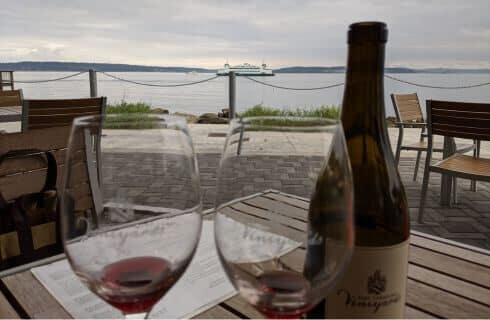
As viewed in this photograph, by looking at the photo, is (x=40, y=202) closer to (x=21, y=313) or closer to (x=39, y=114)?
(x=21, y=313)

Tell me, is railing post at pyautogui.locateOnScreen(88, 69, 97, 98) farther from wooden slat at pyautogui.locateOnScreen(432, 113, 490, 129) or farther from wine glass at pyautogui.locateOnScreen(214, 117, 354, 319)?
wine glass at pyautogui.locateOnScreen(214, 117, 354, 319)

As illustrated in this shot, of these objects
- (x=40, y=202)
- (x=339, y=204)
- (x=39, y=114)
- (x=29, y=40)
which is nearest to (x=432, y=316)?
(x=339, y=204)

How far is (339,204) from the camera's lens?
36cm

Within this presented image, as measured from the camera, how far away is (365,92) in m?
0.54

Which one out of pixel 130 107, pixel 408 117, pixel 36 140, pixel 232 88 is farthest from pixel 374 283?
pixel 130 107

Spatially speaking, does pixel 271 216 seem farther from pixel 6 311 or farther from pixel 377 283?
pixel 6 311

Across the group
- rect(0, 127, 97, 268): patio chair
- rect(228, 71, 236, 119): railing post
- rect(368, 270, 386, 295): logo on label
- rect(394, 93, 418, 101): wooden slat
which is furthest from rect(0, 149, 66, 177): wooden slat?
rect(228, 71, 236, 119): railing post

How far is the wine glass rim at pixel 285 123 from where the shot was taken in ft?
1.22

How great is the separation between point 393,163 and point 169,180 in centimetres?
34

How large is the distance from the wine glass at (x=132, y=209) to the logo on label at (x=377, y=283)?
204mm

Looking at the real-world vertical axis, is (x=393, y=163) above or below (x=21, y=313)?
above

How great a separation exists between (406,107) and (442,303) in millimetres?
3722

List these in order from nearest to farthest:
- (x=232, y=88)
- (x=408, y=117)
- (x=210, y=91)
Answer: (x=408, y=117)
(x=232, y=88)
(x=210, y=91)

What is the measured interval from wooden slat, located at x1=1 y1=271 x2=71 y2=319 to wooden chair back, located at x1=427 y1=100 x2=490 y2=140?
2473 mm
